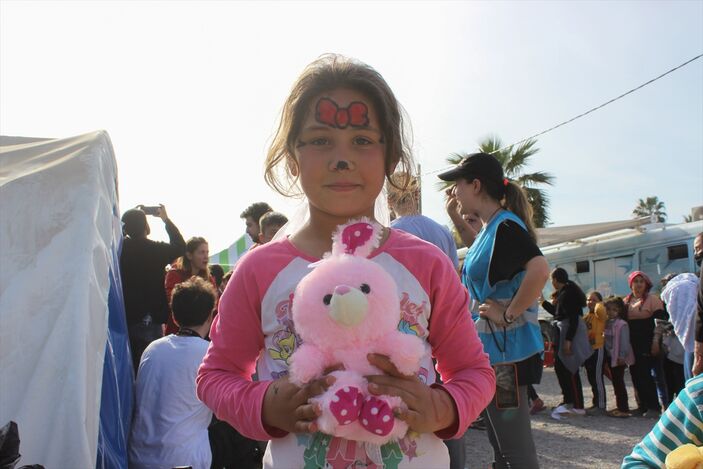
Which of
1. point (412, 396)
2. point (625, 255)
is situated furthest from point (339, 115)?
point (625, 255)

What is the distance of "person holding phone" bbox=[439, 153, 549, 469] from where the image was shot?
278 cm

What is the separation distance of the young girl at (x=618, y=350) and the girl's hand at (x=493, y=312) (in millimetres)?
5858

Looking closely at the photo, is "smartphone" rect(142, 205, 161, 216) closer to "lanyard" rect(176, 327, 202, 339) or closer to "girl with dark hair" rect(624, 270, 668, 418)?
"lanyard" rect(176, 327, 202, 339)

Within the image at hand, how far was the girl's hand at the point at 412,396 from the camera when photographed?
1181mm

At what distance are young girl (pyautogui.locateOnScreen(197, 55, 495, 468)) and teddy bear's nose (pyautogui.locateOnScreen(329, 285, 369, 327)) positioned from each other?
0.33 ft

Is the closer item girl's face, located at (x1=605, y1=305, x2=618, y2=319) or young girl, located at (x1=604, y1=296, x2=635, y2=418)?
young girl, located at (x1=604, y1=296, x2=635, y2=418)

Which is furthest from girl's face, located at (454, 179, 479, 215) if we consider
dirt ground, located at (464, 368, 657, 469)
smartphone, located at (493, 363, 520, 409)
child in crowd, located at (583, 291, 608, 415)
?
child in crowd, located at (583, 291, 608, 415)

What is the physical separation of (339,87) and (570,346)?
7611mm

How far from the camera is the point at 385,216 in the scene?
1.82 m

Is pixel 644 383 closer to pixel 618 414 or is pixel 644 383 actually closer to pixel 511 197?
pixel 618 414

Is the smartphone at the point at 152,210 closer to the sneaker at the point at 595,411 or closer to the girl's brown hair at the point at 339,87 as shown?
the girl's brown hair at the point at 339,87

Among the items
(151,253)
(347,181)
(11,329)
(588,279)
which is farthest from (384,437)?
(588,279)

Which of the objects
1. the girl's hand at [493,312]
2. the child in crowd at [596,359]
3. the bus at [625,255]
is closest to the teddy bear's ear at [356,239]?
the girl's hand at [493,312]

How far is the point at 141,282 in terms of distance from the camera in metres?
4.74
